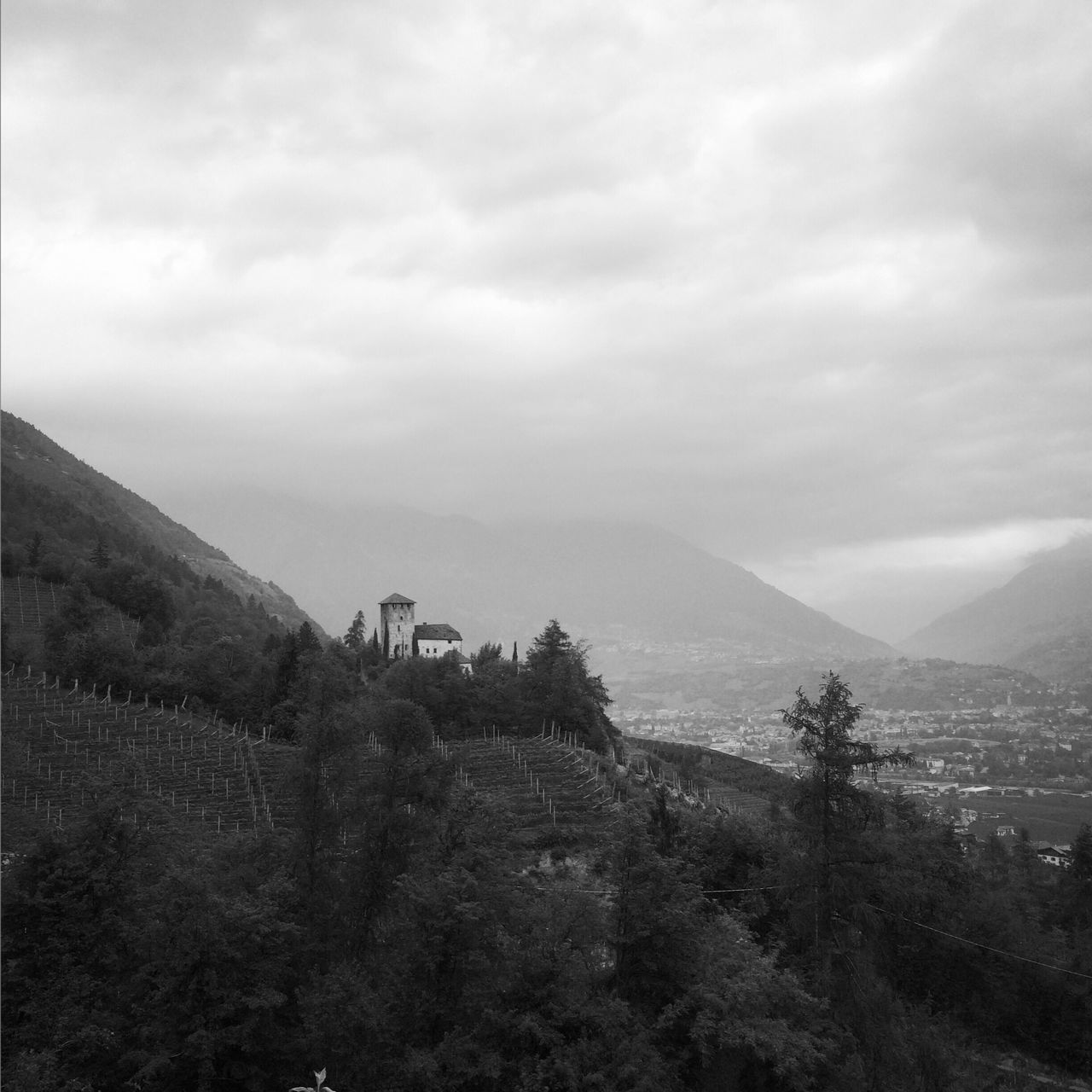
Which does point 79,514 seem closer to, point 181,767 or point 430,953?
point 181,767

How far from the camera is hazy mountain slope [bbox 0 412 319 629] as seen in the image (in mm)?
111438

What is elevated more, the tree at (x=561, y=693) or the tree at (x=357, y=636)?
the tree at (x=357, y=636)

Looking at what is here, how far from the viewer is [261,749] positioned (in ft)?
173

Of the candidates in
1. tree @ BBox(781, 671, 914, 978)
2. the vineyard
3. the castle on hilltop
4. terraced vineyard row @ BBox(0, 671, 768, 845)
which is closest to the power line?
tree @ BBox(781, 671, 914, 978)

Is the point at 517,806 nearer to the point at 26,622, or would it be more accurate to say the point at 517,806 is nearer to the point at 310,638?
the point at 310,638

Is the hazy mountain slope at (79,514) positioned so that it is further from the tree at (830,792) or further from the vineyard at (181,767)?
the tree at (830,792)

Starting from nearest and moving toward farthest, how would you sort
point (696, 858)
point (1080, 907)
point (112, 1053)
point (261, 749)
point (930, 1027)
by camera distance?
point (112, 1053) < point (930, 1027) < point (696, 858) < point (1080, 907) < point (261, 749)

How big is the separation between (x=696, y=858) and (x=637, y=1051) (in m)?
13.7

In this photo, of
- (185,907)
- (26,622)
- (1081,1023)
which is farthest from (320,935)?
(26,622)

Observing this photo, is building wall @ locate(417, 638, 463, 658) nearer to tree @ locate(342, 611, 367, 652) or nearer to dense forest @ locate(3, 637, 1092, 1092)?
tree @ locate(342, 611, 367, 652)

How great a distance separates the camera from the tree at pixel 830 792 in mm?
27484

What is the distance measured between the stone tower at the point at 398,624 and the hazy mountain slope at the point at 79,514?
3442cm

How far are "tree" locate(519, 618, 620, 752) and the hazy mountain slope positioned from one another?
5782 centimetres

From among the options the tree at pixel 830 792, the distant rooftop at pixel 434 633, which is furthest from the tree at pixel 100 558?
the tree at pixel 830 792
